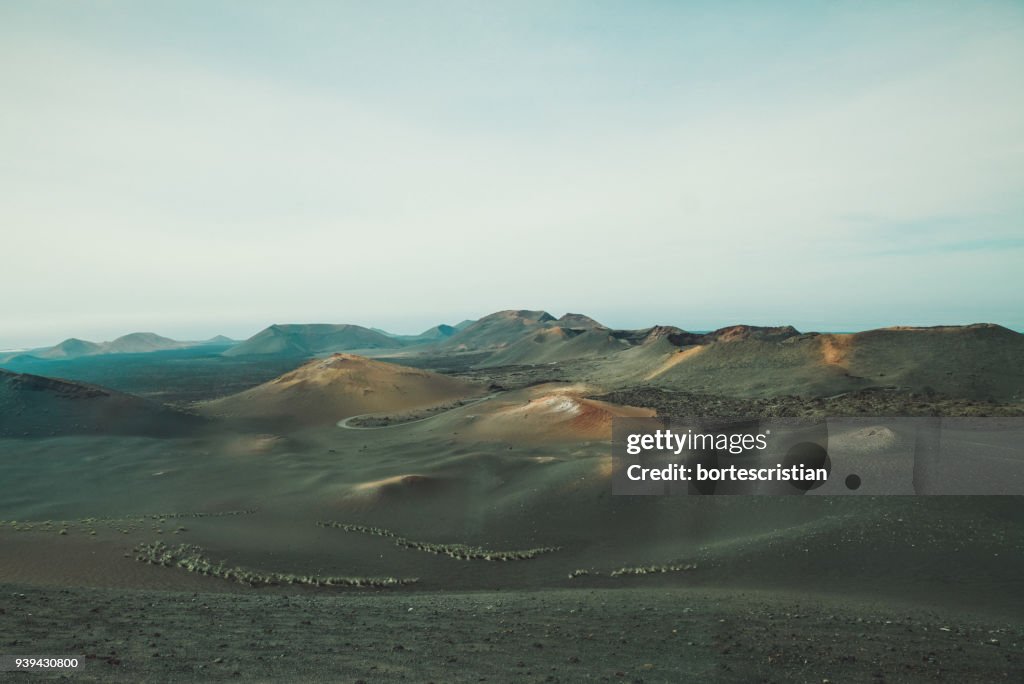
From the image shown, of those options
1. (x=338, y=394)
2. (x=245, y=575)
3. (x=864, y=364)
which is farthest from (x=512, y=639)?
(x=864, y=364)

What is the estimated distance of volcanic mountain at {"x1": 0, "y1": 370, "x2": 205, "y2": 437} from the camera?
49.4 m

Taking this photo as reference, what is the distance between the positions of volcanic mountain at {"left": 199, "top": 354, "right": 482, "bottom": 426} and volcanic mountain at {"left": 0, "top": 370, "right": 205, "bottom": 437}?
9.23 meters

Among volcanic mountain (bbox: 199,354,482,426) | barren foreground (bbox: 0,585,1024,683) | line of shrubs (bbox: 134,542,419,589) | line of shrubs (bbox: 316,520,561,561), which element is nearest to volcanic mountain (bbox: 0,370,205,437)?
volcanic mountain (bbox: 199,354,482,426)

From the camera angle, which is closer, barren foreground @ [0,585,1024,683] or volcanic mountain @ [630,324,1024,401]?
barren foreground @ [0,585,1024,683]

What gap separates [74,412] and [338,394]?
27959mm

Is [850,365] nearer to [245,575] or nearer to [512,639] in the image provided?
[512,639]

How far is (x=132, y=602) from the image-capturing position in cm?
1343

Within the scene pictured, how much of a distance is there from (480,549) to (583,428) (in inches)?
827

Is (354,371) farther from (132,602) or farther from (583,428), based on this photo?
(132,602)

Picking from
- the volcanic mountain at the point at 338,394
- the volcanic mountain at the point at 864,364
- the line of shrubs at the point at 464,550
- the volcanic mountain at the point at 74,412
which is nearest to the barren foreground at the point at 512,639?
the line of shrubs at the point at 464,550

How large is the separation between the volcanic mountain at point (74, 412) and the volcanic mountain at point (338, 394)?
9.23 metres

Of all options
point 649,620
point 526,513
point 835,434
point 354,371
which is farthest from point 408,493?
point 354,371

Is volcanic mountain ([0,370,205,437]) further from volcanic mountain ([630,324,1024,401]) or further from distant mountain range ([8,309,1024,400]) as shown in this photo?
volcanic mountain ([630,324,1024,401])

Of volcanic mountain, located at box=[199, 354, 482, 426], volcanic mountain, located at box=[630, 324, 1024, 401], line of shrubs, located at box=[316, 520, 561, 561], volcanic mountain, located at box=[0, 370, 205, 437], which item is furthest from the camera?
volcanic mountain, located at box=[199, 354, 482, 426]
